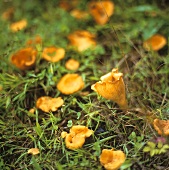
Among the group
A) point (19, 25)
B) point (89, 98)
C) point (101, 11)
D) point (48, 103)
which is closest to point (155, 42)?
point (101, 11)

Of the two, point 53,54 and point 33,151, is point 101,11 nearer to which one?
point 53,54

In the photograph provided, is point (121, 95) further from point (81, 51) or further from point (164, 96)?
point (81, 51)

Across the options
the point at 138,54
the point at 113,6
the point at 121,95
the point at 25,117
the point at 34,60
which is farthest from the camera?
the point at 113,6

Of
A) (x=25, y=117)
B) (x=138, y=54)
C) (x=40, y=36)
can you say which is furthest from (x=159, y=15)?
(x=25, y=117)

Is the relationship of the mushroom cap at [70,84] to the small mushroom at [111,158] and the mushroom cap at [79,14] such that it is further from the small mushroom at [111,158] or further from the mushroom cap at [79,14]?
the mushroom cap at [79,14]

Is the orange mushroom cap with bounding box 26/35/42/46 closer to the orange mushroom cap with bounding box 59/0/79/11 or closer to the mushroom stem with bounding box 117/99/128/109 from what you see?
the orange mushroom cap with bounding box 59/0/79/11
